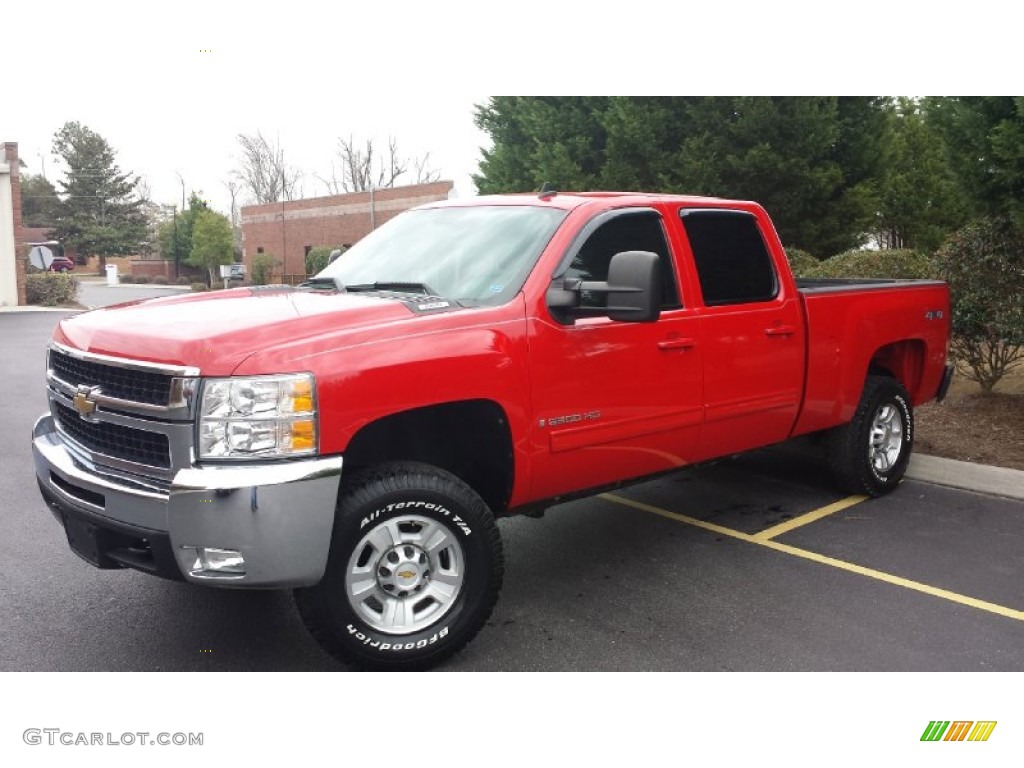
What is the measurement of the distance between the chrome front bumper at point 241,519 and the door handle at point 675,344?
1943mm

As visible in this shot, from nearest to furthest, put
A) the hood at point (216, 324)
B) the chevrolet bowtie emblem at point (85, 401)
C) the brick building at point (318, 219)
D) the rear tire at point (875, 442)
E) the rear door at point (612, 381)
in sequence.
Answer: the hood at point (216, 324) < the chevrolet bowtie emblem at point (85, 401) < the rear door at point (612, 381) < the rear tire at point (875, 442) < the brick building at point (318, 219)

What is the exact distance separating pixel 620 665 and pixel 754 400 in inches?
79.7

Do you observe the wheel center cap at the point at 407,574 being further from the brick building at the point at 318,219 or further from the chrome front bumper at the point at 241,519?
the brick building at the point at 318,219

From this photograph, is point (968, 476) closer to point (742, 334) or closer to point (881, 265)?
point (742, 334)

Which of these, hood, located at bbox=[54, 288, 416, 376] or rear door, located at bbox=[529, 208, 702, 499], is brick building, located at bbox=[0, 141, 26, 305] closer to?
hood, located at bbox=[54, 288, 416, 376]

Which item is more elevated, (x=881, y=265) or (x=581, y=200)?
(x=581, y=200)

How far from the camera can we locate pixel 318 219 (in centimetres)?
4469

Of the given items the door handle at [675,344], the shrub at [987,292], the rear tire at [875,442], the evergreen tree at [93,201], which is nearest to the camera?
the door handle at [675,344]

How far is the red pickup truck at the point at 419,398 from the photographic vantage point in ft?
11.3

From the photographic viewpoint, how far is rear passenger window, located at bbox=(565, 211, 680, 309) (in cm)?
462

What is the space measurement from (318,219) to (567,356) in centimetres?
4228

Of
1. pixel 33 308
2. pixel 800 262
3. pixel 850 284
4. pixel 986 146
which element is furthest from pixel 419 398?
pixel 33 308

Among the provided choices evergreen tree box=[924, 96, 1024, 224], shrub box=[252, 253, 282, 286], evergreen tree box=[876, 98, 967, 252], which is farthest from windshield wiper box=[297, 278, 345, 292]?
shrub box=[252, 253, 282, 286]

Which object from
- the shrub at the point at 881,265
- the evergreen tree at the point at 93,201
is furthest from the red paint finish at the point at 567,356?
the evergreen tree at the point at 93,201
